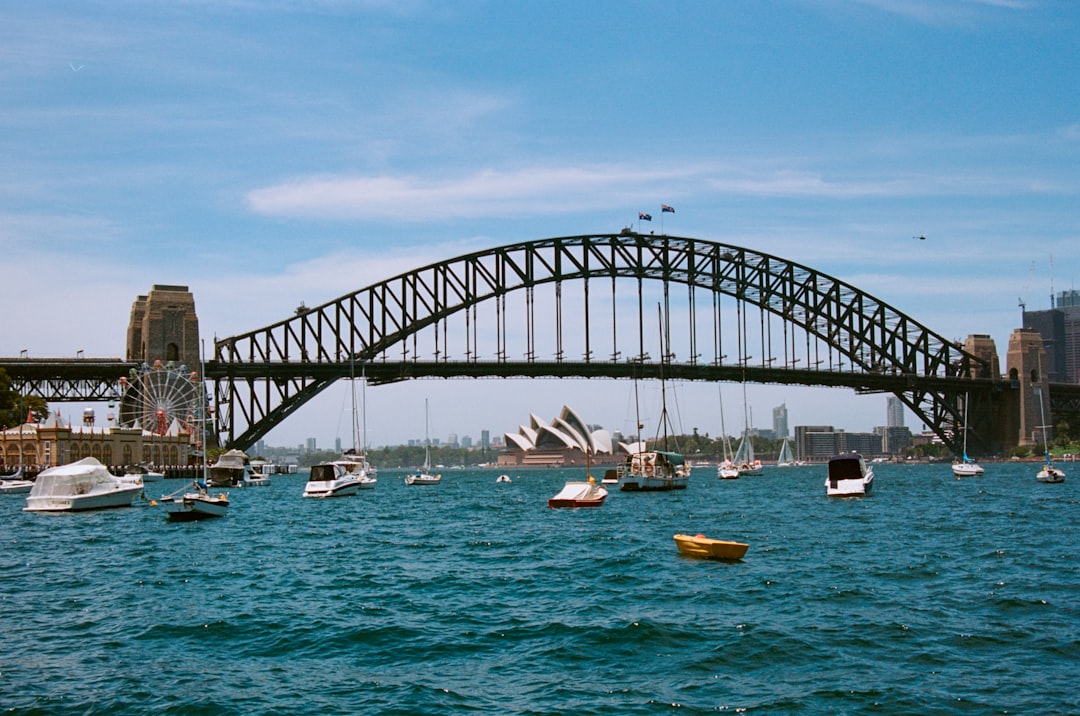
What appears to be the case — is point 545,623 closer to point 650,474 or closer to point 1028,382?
point 650,474

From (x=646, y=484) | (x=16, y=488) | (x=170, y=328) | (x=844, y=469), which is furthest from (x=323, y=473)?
(x=170, y=328)

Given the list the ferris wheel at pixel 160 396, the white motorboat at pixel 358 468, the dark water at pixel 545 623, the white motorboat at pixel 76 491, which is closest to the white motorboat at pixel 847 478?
the dark water at pixel 545 623

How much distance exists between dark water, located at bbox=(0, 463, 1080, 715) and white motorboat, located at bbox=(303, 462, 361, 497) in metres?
37.7

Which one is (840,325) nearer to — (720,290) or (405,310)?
(720,290)

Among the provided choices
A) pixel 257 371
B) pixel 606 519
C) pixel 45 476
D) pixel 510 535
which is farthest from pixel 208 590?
pixel 257 371

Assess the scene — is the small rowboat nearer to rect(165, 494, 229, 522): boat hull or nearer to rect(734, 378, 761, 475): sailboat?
rect(165, 494, 229, 522): boat hull

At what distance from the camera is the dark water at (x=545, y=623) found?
1861 centimetres

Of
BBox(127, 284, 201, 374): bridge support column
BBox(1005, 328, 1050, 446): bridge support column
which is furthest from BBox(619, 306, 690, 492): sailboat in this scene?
BBox(1005, 328, 1050, 446): bridge support column

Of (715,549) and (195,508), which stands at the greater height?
(195,508)

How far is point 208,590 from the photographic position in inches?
1199

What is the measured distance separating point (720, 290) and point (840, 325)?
20660 mm

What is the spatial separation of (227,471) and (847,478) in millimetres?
62554

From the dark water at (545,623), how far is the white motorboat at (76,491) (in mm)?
15213

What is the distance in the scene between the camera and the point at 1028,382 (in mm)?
165500
